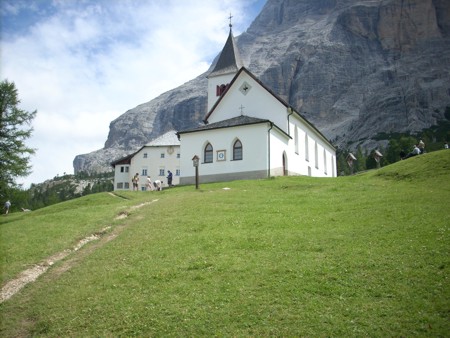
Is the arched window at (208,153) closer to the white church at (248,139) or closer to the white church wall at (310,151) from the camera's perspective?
the white church at (248,139)

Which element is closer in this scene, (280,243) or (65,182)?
(280,243)

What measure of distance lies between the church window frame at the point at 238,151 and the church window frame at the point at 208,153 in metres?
2.45

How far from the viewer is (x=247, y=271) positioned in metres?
14.8

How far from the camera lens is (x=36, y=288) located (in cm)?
1617

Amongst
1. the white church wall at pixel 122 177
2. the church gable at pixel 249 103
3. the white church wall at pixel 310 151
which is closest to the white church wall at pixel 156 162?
the white church wall at pixel 122 177

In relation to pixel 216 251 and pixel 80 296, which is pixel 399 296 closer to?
pixel 216 251

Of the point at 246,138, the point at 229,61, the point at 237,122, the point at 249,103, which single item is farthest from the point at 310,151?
Answer: the point at 229,61

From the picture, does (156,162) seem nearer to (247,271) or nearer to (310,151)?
(310,151)

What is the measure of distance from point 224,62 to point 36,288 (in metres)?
48.4

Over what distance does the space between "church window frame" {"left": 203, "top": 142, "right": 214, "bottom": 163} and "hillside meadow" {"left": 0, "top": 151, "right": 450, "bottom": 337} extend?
1772cm

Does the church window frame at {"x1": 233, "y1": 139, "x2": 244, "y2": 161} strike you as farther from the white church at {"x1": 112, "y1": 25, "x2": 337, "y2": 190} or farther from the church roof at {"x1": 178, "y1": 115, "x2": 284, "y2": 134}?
the church roof at {"x1": 178, "y1": 115, "x2": 284, "y2": 134}

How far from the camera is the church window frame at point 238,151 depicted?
41.5m

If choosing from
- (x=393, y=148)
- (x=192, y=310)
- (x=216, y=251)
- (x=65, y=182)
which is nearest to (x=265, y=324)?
(x=192, y=310)

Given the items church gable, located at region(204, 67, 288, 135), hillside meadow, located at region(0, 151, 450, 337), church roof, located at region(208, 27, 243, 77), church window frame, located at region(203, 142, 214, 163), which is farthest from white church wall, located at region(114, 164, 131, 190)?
hillside meadow, located at region(0, 151, 450, 337)
